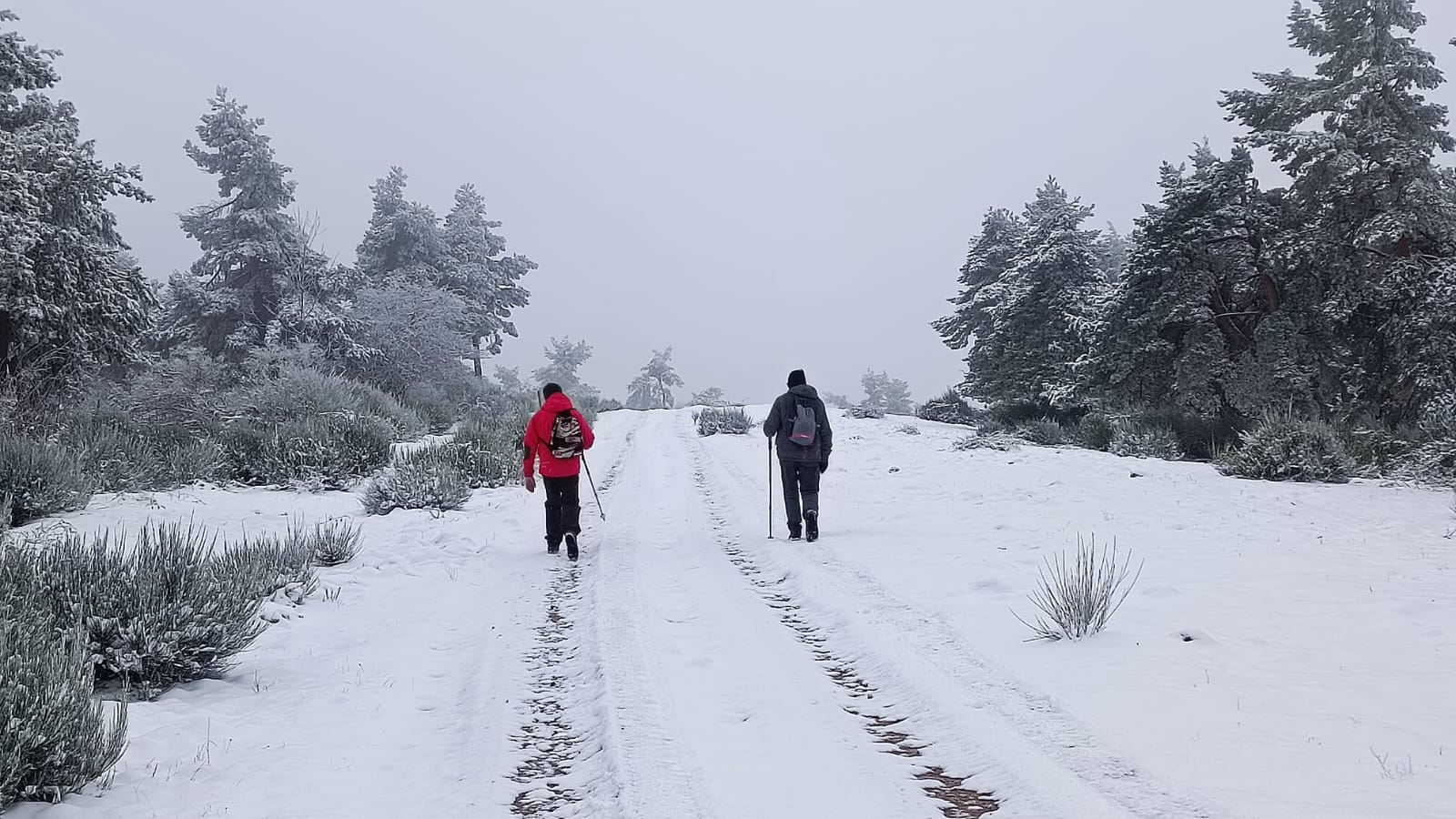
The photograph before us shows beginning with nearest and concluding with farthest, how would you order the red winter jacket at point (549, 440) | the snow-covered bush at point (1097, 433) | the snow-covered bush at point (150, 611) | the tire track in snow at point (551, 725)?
the tire track in snow at point (551, 725) < the snow-covered bush at point (150, 611) < the red winter jacket at point (549, 440) < the snow-covered bush at point (1097, 433)

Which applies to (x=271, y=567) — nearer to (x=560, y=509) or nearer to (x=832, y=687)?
(x=560, y=509)

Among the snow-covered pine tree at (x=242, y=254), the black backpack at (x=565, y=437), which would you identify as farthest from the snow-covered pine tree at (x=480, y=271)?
the black backpack at (x=565, y=437)

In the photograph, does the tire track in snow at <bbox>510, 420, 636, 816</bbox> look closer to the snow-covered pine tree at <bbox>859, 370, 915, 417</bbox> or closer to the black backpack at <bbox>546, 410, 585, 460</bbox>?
the black backpack at <bbox>546, 410, 585, 460</bbox>

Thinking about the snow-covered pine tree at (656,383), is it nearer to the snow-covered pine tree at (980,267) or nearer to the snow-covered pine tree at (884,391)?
the snow-covered pine tree at (884,391)

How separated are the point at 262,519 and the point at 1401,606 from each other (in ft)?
37.6

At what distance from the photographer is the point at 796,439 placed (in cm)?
972

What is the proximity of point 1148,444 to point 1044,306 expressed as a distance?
11.0m

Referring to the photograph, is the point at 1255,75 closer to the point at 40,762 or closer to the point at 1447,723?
the point at 1447,723

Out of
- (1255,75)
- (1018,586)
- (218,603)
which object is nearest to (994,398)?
(1255,75)

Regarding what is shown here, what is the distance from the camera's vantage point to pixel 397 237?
39.5m

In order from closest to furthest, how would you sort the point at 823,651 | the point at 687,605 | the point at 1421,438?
the point at 823,651, the point at 687,605, the point at 1421,438

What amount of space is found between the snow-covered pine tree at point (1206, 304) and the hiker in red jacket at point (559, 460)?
15.4 metres

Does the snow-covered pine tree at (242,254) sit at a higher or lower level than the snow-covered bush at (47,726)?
higher

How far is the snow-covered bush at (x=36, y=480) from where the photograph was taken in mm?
8492
